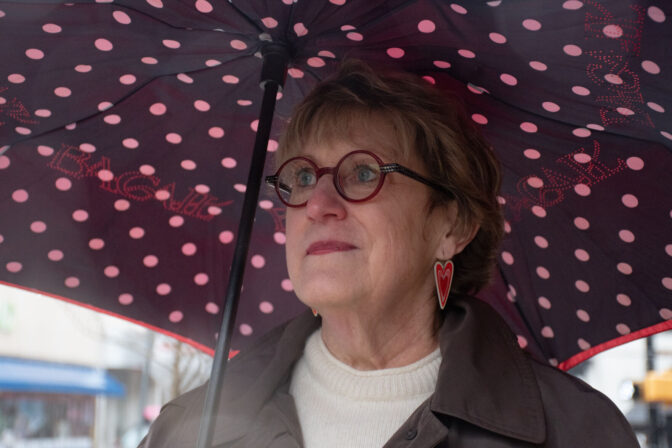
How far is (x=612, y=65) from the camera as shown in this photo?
1.57 meters

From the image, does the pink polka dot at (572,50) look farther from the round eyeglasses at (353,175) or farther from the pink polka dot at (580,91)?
the round eyeglasses at (353,175)

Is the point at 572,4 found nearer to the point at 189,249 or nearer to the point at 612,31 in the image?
the point at 612,31

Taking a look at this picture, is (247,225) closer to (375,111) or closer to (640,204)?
(375,111)

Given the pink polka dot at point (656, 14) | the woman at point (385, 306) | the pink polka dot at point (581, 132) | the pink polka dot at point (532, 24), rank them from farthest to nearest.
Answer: the pink polka dot at point (581, 132), the woman at point (385, 306), the pink polka dot at point (532, 24), the pink polka dot at point (656, 14)

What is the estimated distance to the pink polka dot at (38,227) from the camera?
7.05ft

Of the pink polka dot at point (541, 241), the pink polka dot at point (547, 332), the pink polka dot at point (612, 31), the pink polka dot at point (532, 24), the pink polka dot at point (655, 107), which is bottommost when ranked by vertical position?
the pink polka dot at point (547, 332)

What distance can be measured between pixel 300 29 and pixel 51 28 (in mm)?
612

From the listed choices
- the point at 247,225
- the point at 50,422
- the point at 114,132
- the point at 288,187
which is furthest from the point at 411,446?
the point at 50,422

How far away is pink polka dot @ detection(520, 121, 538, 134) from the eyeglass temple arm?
27 cm

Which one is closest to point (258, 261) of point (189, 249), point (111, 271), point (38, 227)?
point (189, 249)

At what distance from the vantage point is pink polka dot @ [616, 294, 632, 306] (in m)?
2.16

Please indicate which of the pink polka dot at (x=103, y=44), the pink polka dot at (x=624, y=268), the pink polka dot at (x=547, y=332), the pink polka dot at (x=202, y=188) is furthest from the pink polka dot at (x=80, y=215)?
the pink polka dot at (x=624, y=268)

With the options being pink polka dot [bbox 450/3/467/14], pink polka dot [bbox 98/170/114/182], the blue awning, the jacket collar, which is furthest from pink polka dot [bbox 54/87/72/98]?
the blue awning

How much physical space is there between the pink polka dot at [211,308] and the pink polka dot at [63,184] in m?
0.59
